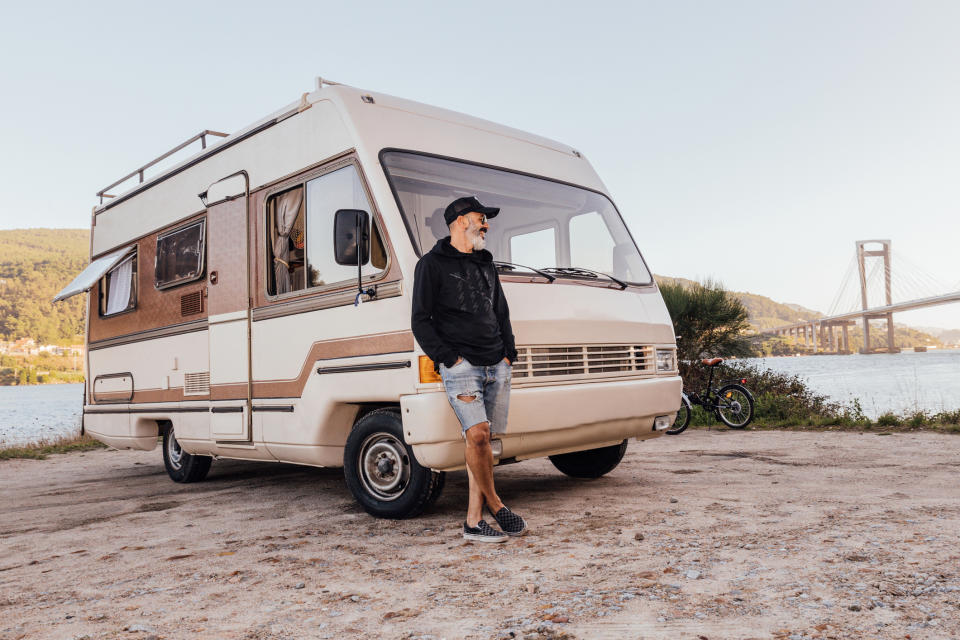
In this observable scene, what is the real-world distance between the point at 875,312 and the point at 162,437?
1659 inches

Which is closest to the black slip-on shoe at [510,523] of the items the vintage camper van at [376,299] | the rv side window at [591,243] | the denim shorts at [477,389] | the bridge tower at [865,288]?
the vintage camper van at [376,299]

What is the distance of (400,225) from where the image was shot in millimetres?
4738

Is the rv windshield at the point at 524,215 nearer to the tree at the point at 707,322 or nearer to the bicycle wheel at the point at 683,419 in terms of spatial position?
the bicycle wheel at the point at 683,419

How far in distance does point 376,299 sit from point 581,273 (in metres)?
1.59

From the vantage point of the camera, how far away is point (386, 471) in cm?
502

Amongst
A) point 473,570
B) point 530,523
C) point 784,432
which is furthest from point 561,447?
point 784,432

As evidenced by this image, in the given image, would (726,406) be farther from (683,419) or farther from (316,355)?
(316,355)

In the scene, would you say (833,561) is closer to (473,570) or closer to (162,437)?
(473,570)

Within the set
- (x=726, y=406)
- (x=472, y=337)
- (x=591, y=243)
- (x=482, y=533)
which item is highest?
(x=591, y=243)

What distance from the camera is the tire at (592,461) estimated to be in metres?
6.56

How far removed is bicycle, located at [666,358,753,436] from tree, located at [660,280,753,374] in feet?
12.5

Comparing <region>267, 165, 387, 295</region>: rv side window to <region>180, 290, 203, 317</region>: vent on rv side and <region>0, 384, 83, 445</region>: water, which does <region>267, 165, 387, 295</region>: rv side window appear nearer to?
<region>180, 290, 203, 317</region>: vent on rv side

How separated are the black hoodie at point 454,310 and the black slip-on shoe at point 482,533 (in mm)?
958

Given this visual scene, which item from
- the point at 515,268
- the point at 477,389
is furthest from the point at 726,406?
the point at 477,389
